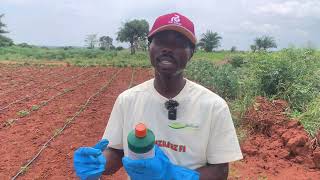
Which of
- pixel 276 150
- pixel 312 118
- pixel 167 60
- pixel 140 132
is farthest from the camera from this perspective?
pixel 312 118

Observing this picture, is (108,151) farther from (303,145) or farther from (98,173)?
(303,145)

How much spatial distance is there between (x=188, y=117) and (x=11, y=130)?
702 cm

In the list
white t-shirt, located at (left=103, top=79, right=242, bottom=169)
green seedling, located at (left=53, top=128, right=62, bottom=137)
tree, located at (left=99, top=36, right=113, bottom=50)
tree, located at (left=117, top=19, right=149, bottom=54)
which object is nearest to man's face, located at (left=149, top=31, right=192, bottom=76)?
white t-shirt, located at (left=103, top=79, right=242, bottom=169)

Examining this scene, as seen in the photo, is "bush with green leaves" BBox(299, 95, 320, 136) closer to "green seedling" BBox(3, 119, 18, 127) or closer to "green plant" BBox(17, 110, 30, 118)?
"green seedling" BBox(3, 119, 18, 127)

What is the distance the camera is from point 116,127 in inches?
82.7

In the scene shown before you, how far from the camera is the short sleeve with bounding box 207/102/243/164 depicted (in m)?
1.95

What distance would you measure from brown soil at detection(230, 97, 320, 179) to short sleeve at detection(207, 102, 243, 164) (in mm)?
4004

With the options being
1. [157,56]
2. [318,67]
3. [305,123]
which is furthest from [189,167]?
[318,67]

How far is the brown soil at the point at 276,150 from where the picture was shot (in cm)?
607

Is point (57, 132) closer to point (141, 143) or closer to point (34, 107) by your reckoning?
point (34, 107)

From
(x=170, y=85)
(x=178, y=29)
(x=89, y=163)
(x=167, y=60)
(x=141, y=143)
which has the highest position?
(x=178, y=29)

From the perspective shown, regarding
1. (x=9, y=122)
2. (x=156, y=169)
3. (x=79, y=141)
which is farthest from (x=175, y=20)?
(x=9, y=122)

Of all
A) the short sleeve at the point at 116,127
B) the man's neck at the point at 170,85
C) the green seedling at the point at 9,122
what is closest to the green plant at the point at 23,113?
the green seedling at the point at 9,122

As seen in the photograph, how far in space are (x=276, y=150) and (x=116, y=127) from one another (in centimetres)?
505
